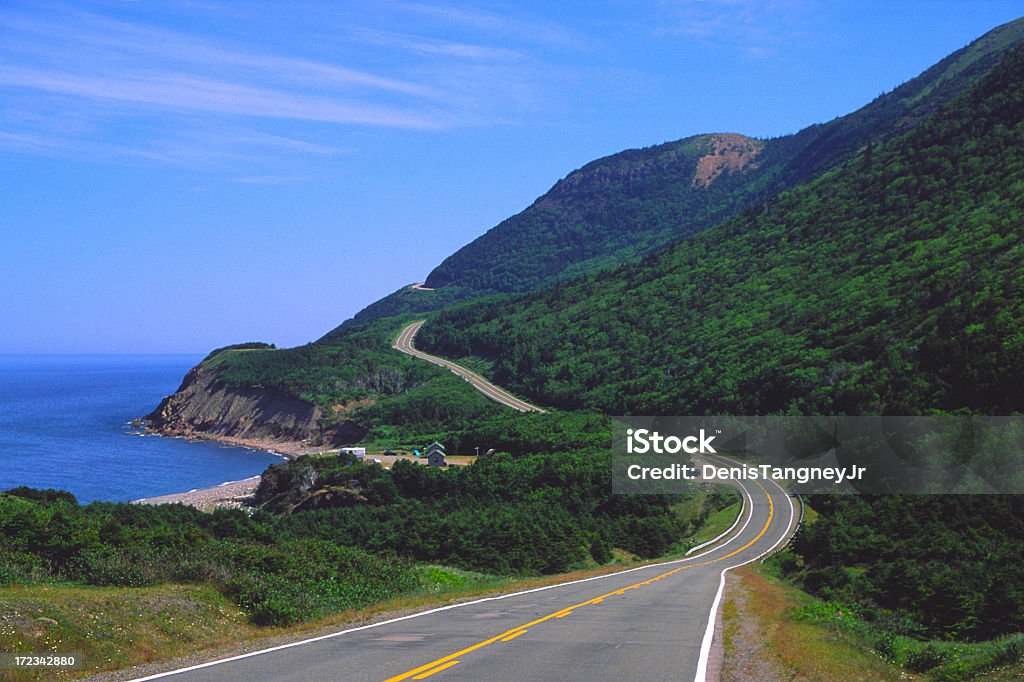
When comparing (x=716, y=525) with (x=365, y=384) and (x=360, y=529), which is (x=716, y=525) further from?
(x=365, y=384)

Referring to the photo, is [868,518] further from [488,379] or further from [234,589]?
[488,379]

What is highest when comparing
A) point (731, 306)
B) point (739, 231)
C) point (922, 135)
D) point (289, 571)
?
point (922, 135)

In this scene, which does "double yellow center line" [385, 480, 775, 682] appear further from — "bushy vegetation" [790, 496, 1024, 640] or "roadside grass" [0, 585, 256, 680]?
"bushy vegetation" [790, 496, 1024, 640]

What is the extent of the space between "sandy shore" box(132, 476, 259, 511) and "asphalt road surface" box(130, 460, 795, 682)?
60.8m

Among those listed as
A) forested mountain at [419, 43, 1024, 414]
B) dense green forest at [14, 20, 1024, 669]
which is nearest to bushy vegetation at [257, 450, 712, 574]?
Answer: dense green forest at [14, 20, 1024, 669]

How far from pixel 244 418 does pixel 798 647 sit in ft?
425

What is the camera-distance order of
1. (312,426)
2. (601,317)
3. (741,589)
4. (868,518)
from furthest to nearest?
(601,317) < (312,426) < (868,518) < (741,589)

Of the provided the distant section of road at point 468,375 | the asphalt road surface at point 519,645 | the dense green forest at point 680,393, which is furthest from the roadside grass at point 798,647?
the distant section of road at point 468,375

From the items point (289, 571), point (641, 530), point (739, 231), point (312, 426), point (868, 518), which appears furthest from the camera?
point (739, 231)

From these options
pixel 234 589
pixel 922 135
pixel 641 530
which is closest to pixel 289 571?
pixel 234 589

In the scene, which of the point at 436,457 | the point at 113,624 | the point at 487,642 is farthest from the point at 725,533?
the point at 113,624

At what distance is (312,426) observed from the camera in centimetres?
12594

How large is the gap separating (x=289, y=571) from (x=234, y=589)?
3.06 meters

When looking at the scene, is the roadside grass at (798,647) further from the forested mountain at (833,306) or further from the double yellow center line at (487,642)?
the forested mountain at (833,306)
